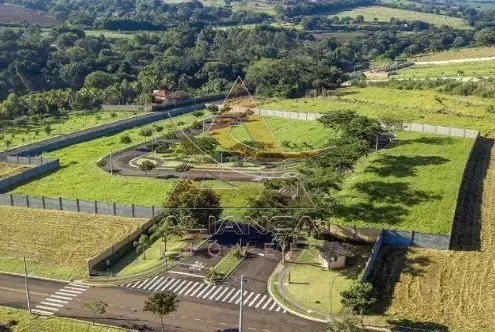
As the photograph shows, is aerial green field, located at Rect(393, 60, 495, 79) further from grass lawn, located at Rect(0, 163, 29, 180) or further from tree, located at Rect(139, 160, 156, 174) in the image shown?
grass lawn, located at Rect(0, 163, 29, 180)

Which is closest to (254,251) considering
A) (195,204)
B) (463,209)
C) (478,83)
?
(195,204)

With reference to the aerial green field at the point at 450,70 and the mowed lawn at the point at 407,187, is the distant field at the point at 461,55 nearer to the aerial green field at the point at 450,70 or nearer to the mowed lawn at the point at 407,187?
the aerial green field at the point at 450,70

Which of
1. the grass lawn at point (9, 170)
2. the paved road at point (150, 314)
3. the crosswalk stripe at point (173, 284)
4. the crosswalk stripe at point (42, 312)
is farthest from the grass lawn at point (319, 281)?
the grass lawn at point (9, 170)

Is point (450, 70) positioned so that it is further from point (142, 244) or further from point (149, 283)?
point (149, 283)

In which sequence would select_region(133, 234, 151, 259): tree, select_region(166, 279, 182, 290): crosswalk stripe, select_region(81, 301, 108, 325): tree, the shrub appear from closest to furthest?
select_region(81, 301, 108, 325): tree < select_region(166, 279, 182, 290): crosswalk stripe < select_region(133, 234, 151, 259): tree < the shrub

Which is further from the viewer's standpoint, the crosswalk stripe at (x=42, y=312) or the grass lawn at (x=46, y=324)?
the crosswalk stripe at (x=42, y=312)

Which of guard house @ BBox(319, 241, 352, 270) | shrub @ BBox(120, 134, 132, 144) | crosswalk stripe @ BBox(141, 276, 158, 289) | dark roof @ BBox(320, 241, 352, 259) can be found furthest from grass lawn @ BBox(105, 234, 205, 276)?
shrub @ BBox(120, 134, 132, 144)

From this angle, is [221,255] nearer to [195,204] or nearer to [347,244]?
[195,204]
